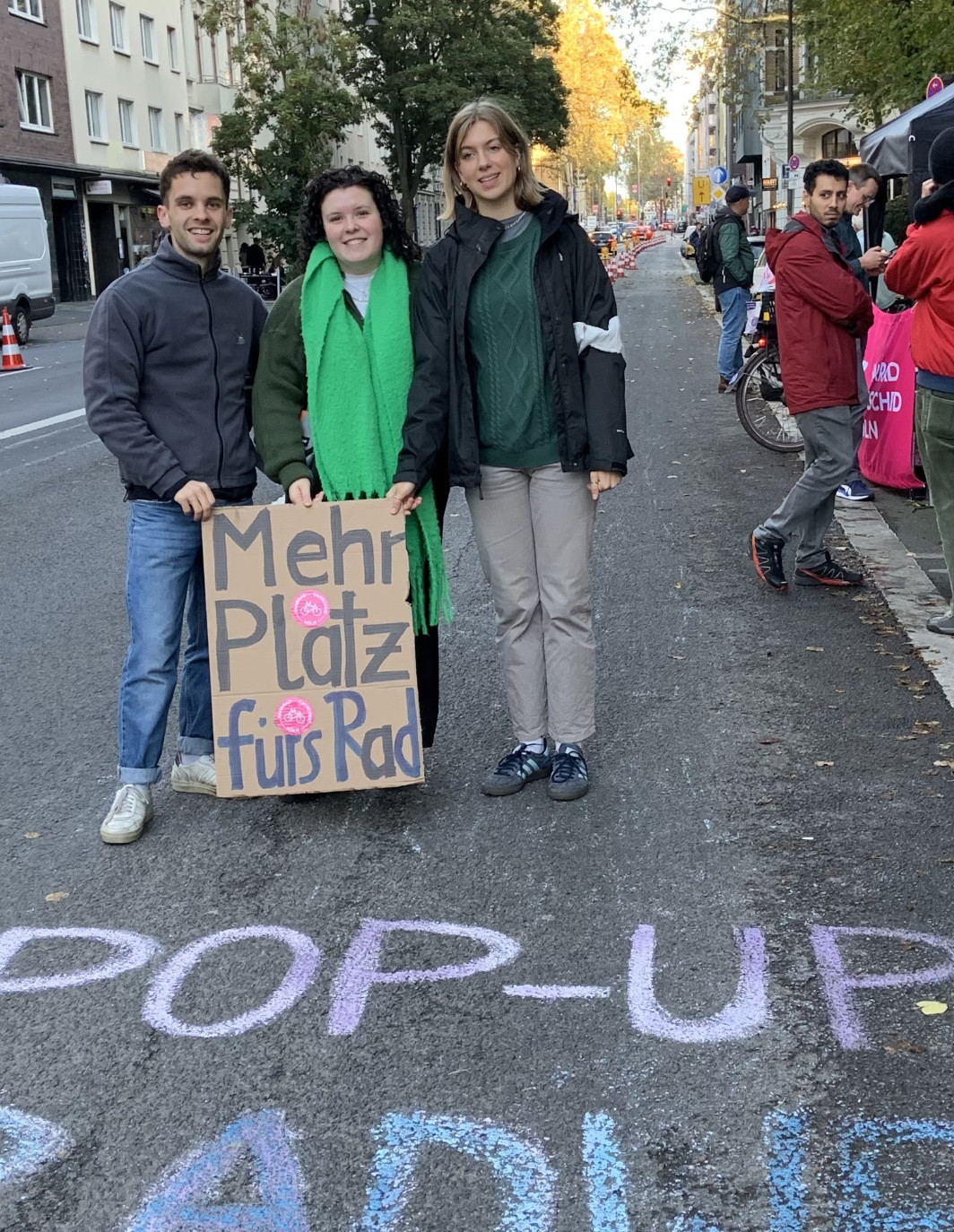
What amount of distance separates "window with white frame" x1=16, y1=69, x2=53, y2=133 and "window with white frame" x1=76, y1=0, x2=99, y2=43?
275 cm

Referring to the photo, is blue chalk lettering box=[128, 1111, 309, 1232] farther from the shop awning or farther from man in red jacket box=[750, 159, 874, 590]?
the shop awning

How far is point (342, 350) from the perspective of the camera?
4098mm

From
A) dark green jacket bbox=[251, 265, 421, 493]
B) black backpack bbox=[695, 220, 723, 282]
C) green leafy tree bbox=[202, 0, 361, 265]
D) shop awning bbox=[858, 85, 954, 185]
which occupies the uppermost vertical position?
green leafy tree bbox=[202, 0, 361, 265]

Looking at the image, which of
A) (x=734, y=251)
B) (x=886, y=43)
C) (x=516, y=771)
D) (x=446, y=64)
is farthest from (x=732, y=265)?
(x=446, y=64)

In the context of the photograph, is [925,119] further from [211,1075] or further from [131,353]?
[211,1075]

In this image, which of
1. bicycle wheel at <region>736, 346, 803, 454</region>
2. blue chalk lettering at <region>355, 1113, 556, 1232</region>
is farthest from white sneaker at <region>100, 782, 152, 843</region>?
bicycle wheel at <region>736, 346, 803, 454</region>

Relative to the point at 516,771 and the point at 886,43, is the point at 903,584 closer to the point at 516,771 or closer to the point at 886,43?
the point at 516,771

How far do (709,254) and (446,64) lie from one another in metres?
38.4

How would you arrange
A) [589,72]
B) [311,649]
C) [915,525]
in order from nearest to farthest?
[311,649], [915,525], [589,72]

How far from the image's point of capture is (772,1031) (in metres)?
3.00

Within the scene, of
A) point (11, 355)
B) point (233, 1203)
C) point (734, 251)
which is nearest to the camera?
point (233, 1203)

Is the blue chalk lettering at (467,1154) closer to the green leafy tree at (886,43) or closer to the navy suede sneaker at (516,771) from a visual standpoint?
the navy suede sneaker at (516,771)

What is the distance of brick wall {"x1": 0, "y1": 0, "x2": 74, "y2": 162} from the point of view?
1465 inches

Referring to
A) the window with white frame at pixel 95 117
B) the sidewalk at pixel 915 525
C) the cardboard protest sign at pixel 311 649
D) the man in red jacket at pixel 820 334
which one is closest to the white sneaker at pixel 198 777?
the cardboard protest sign at pixel 311 649
